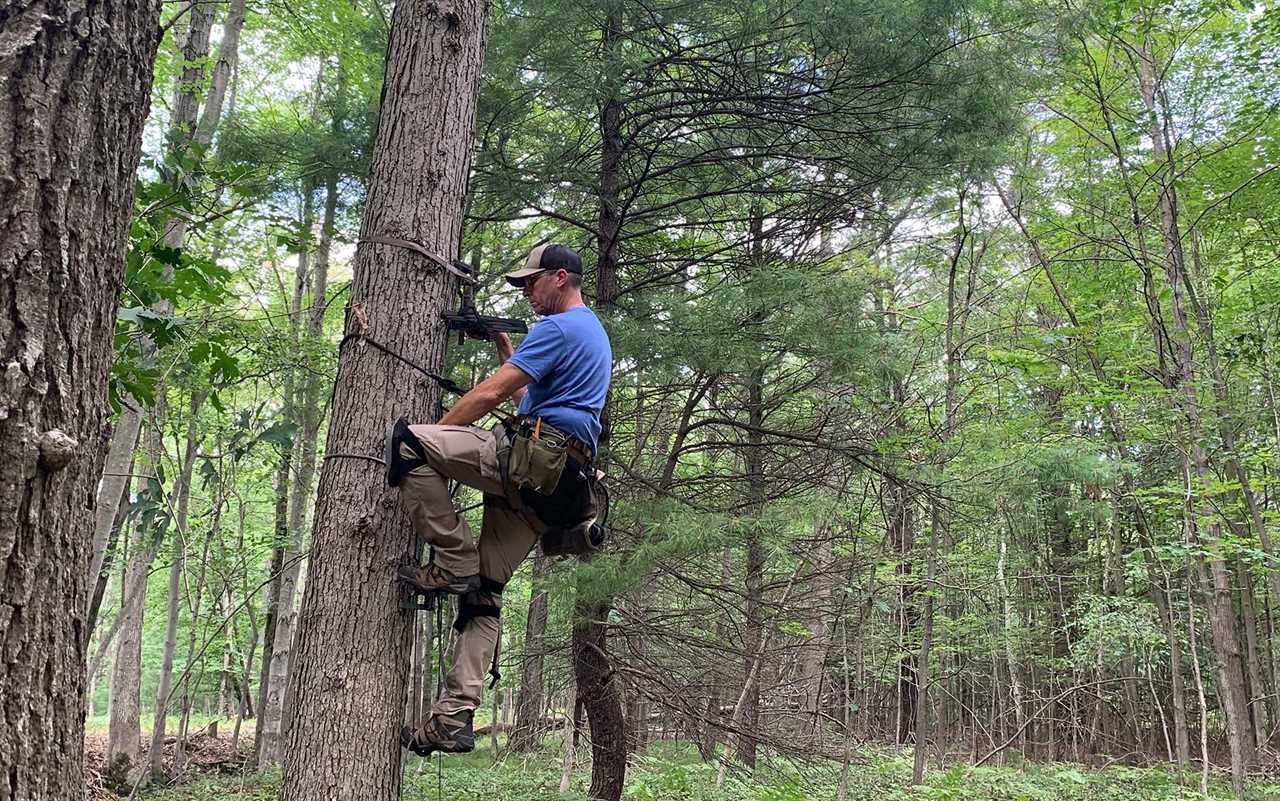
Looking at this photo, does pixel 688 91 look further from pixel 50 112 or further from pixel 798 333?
pixel 50 112

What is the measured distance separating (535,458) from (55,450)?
2.09 meters

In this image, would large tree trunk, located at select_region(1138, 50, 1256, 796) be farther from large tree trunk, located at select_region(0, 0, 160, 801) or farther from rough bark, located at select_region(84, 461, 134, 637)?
rough bark, located at select_region(84, 461, 134, 637)

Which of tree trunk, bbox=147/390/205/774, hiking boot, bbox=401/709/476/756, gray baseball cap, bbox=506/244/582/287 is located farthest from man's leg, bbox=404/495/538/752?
tree trunk, bbox=147/390/205/774

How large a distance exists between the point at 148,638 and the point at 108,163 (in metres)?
46.8

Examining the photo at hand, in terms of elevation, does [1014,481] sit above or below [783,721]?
above

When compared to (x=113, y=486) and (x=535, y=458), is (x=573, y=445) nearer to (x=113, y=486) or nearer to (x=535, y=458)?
(x=535, y=458)

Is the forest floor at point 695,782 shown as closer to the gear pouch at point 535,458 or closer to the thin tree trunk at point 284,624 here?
the thin tree trunk at point 284,624

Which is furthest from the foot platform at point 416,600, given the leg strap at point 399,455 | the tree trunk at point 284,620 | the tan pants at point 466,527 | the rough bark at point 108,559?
the tree trunk at point 284,620

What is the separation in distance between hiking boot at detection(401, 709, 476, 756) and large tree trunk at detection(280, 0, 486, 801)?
0.23 m

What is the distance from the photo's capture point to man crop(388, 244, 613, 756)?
3.44 metres

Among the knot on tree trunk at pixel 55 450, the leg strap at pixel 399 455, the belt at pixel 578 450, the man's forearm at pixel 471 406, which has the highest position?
the man's forearm at pixel 471 406

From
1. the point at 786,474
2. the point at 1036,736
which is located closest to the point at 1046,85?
the point at 786,474

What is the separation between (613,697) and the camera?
7.46 metres

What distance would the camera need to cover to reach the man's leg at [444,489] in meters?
3.40
